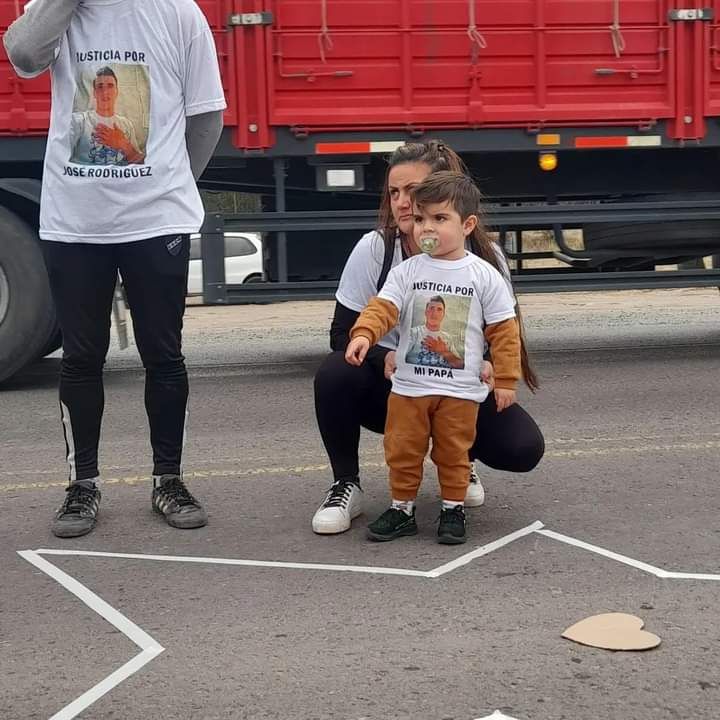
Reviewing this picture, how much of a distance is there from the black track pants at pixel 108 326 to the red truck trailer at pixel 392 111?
11.3 feet

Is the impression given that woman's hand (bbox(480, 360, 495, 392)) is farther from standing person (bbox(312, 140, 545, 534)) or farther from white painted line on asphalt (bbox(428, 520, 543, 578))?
white painted line on asphalt (bbox(428, 520, 543, 578))

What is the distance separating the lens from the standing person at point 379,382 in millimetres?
4410

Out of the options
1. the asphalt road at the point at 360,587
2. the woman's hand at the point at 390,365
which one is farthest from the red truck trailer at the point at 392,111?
the woman's hand at the point at 390,365

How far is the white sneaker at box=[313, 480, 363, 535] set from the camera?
4.41 m

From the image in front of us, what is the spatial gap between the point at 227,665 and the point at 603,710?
3.00ft

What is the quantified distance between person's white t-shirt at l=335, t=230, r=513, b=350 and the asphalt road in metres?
0.75

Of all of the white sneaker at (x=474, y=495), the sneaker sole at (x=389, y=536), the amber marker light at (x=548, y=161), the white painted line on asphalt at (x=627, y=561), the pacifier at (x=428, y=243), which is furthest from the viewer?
the amber marker light at (x=548, y=161)

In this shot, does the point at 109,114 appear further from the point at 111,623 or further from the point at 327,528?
the point at 111,623

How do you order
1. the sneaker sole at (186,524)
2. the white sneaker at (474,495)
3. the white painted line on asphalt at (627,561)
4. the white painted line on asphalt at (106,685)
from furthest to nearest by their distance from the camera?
the white sneaker at (474,495) < the sneaker sole at (186,524) < the white painted line on asphalt at (627,561) < the white painted line on asphalt at (106,685)

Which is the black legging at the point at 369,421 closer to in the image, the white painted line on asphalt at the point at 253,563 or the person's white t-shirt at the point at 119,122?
the white painted line on asphalt at the point at 253,563

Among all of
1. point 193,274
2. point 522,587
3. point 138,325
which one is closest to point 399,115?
point 138,325

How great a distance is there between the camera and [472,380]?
4227mm

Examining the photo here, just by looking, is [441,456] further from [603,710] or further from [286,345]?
[286,345]

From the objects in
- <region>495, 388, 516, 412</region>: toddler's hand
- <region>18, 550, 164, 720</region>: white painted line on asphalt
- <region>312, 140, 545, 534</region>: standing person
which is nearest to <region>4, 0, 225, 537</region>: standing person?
<region>18, 550, 164, 720</region>: white painted line on asphalt
